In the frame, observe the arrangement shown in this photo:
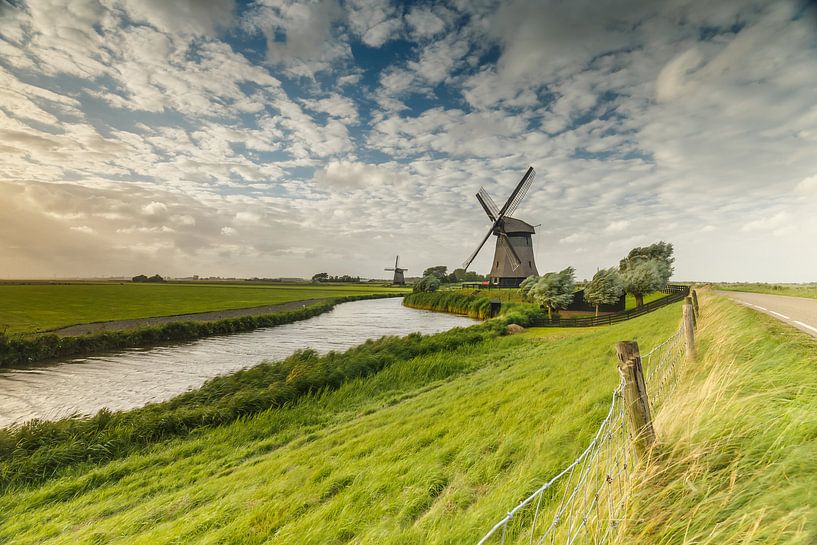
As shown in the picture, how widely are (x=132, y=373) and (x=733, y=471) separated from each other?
24090mm

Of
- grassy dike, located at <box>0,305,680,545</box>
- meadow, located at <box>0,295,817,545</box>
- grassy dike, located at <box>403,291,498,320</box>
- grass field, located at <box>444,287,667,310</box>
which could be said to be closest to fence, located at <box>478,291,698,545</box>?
meadow, located at <box>0,295,817,545</box>

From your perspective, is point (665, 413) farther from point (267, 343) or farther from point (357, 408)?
point (267, 343)

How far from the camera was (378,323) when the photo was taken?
40.1m

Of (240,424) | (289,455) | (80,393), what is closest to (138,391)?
(80,393)

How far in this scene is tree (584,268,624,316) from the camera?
32469mm

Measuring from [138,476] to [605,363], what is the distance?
1255 cm

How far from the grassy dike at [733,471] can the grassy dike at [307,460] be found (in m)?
1.59

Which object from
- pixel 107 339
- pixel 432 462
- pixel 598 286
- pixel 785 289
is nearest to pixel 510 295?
pixel 598 286

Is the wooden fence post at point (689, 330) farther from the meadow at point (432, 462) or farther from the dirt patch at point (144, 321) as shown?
the dirt patch at point (144, 321)

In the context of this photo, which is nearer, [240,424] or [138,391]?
[240,424]

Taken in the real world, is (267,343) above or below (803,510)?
below

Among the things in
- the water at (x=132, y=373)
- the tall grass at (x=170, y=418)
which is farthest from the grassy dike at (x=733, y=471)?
the water at (x=132, y=373)

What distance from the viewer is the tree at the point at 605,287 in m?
32.5

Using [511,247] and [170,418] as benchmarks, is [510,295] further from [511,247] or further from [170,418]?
[170,418]
